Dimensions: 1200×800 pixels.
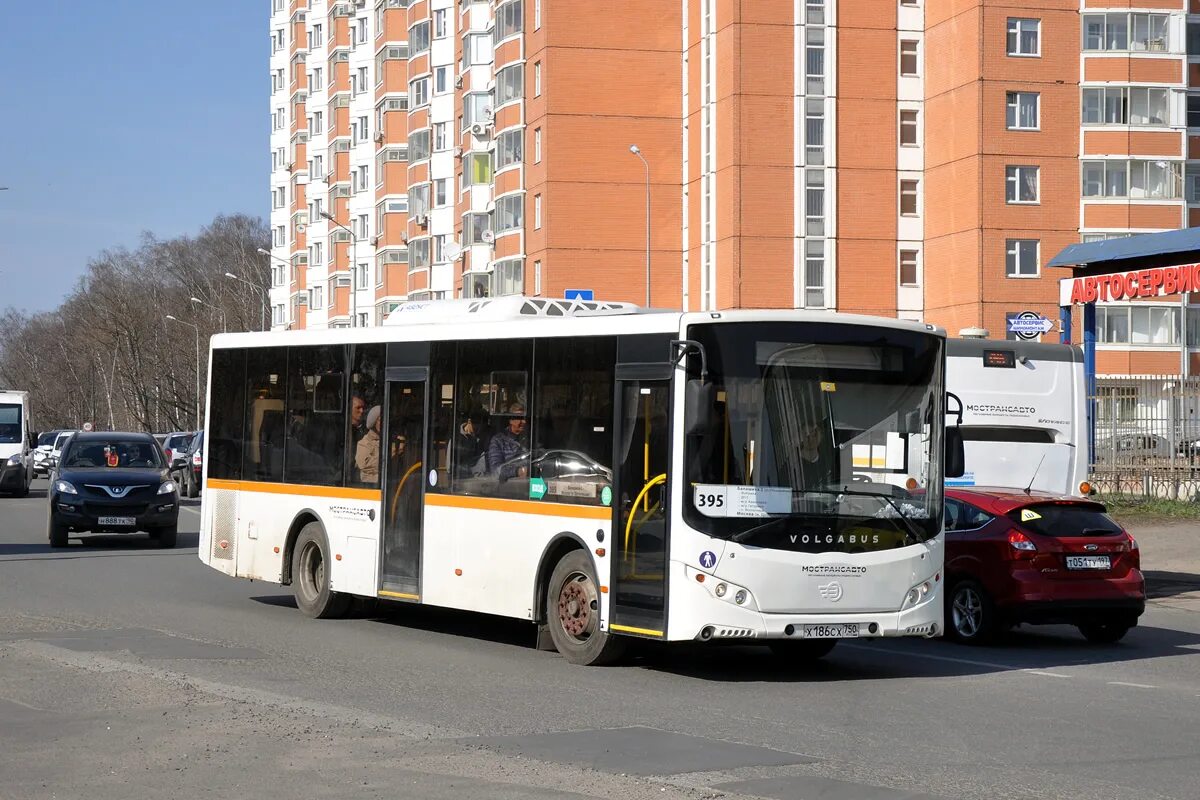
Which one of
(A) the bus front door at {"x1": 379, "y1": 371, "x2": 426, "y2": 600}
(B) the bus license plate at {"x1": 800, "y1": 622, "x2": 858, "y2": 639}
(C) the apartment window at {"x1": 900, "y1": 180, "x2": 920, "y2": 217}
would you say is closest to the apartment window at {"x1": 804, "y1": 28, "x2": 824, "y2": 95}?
(C) the apartment window at {"x1": 900, "y1": 180, "x2": 920, "y2": 217}

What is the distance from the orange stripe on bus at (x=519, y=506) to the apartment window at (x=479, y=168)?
6497cm

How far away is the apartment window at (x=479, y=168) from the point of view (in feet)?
263

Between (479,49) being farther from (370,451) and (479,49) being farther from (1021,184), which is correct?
(370,451)

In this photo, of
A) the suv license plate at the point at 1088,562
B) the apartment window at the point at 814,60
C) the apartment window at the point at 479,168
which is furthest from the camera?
the apartment window at the point at 479,168

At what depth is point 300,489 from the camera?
18.2m

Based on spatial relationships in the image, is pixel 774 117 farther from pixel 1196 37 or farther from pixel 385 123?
pixel 385 123

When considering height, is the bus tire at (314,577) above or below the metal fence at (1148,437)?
below

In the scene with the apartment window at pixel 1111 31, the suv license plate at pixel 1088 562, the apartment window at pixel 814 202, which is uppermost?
the apartment window at pixel 1111 31

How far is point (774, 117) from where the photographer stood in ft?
227

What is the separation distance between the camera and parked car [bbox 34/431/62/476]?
7279cm

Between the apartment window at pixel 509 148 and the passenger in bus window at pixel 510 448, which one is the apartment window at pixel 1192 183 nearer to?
the apartment window at pixel 509 148

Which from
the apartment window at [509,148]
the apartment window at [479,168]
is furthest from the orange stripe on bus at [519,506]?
the apartment window at [479,168]

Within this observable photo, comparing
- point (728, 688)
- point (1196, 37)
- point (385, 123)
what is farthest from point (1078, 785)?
point (385, 123)

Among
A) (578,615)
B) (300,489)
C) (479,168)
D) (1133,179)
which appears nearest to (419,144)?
(479,168)
